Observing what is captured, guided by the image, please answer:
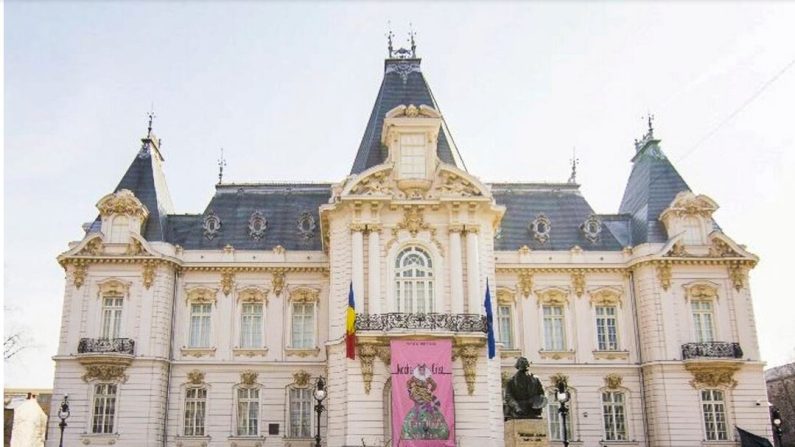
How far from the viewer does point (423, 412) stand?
28.0m

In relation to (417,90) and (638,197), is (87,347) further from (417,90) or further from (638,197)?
(638,197)

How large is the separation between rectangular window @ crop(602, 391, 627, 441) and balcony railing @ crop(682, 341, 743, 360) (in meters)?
3.52

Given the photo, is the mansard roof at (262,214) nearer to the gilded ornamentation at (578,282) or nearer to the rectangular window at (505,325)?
the rectangular window at (505,325)

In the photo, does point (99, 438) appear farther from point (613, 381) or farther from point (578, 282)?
point (613, 381)

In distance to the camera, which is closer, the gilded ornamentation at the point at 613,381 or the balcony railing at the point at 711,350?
the balcony railing at the point at 711,350

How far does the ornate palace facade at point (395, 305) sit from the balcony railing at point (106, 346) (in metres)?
0.09

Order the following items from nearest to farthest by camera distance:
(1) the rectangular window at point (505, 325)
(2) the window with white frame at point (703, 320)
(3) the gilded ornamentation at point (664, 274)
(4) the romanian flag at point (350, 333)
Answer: (4) the romanian flag at point (350, 333)
(2) the window with white frame at point (703, 320)
(3) the gilded ornamentation at point (664, 274)
(1) the rectangular window at point (505, 325)

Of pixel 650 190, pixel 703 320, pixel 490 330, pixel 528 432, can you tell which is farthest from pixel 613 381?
pixel 528 432

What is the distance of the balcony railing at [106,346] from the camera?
107 ft

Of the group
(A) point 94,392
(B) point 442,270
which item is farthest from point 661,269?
(A) point 94,392

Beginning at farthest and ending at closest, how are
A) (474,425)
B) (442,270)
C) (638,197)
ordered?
(638,197) → (442,270) → (474,425)

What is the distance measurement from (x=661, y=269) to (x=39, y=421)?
4549 cm

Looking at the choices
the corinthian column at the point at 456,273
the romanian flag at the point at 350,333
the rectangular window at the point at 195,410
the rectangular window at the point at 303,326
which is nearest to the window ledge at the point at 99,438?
the rectangular window at the point at 195,410

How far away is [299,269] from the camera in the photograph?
117 ft
